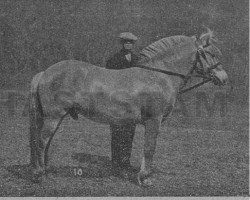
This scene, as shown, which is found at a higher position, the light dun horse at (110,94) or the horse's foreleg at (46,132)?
the light dun horse at (110,94)

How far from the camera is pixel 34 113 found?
14.6ft

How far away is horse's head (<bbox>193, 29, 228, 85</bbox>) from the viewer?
4.68 meters

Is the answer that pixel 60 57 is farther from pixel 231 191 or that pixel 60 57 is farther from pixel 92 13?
pixel 231 191

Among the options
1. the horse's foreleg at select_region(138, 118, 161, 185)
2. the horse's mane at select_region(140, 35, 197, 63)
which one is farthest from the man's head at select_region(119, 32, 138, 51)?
the horse's foreleg at select_region(138, 118, 161, 185)

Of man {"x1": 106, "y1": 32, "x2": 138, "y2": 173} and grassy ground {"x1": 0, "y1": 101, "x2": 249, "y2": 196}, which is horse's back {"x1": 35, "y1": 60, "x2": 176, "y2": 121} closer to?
man {"x1": 106, "y1": 32, "x2": 138, "y2": 173}

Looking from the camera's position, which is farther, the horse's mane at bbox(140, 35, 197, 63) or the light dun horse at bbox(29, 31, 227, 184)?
the horse's mane at bbox(140, 35, 197, 63)

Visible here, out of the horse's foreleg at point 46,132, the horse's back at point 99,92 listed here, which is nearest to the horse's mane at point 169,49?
the horse's back at point 99,92

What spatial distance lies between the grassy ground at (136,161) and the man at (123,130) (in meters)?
0.20

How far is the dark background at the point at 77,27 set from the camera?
6.05 meters

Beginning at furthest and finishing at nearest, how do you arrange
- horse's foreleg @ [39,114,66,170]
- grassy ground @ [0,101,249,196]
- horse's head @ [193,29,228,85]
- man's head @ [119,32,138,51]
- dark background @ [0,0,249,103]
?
dark background @ [0,0,249,103], man's head @ [119,32,138,51], horse's head @ [193,29,228,85], grassy ground @ [0,101,249,196], horse's foreleg @ [39,114,66,170]

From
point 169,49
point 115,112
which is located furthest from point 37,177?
point 169,49

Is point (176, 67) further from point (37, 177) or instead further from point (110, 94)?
point (37, 177)

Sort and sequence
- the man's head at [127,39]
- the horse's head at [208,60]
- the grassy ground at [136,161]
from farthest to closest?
the man's head at [127,39] < the horse's head at [208,60] < the grassy ground at [136,161]

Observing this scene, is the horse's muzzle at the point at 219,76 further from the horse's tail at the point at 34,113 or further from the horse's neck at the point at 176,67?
A: the horse's tail at the point at 34,113
